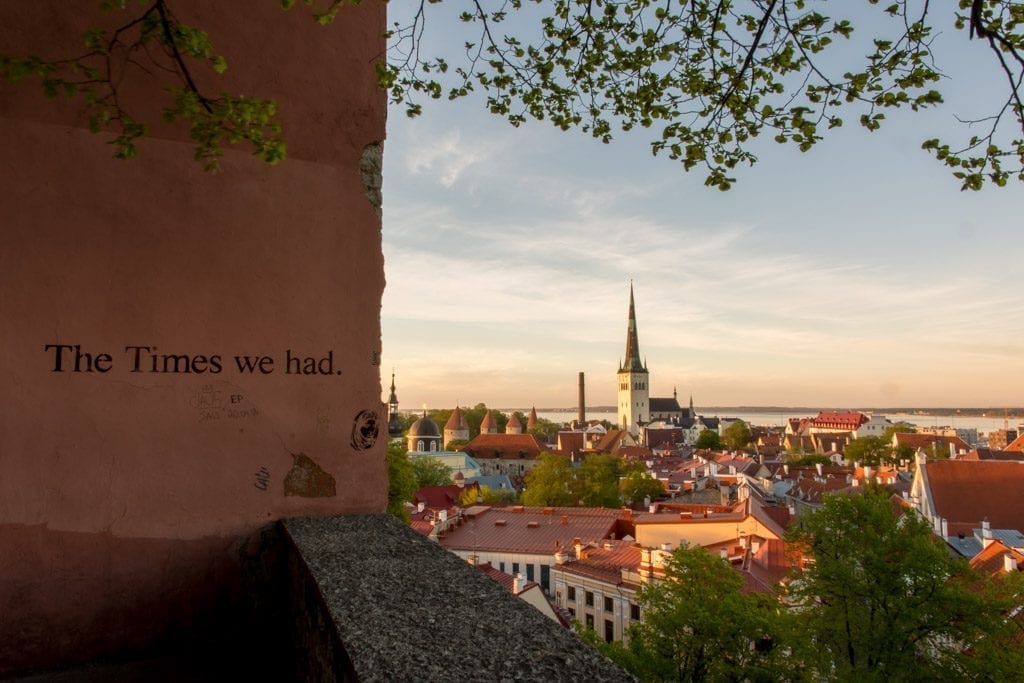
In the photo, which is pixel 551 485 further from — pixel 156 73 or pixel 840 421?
pixel 840 421

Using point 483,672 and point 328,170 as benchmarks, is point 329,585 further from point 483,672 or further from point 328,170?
point 328,170

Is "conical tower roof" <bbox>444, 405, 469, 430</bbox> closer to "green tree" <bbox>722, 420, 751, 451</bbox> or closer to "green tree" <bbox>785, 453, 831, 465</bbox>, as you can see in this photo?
"green tree" <bbox>722, 420, 751, 451</bbox>

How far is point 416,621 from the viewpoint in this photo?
6.32 ft

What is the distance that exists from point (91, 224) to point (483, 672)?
236 cm

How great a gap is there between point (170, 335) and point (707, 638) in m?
11.1

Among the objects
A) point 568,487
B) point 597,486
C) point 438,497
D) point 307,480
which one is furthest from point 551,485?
point 307,480

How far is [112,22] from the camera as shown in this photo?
2908mm

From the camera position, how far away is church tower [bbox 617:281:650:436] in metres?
110

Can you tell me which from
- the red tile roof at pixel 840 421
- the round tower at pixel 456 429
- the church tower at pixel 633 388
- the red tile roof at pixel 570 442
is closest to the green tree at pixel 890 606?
the red tile roof at pixel 570 442

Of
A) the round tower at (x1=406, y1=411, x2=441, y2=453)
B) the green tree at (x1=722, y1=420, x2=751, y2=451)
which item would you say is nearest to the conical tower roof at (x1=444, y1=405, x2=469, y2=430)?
the round tower at (x1=406, y1=411, x2=441, y2=453)

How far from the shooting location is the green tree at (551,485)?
42406 millimetres

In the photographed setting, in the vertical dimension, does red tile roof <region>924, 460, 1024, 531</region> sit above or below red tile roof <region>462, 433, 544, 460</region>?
above

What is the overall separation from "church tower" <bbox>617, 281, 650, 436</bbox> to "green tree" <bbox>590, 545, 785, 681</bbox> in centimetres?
9720

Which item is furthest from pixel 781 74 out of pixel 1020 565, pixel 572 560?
pixel 572 560
